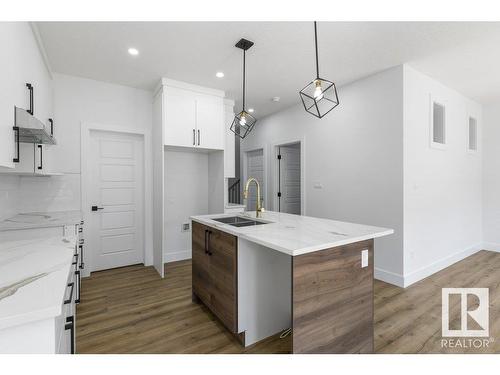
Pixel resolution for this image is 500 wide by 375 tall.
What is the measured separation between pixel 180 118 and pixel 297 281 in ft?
9.56

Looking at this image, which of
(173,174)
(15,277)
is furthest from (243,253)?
(173,174)

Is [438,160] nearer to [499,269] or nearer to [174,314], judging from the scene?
[499,269]

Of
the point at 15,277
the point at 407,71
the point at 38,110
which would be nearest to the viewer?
the point at 15,277

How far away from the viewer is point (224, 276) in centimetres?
209

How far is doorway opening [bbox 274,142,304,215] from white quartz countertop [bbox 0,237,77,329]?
13.2 feet

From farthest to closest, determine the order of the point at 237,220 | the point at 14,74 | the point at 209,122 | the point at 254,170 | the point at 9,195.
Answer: the point at 254,170 → the point at 209,122 → the point at 9,195 → the point at 237,220 → the point at 14,74

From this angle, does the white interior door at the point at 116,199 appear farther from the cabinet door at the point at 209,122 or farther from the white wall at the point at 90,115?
the cabinet door at the point at 209,122

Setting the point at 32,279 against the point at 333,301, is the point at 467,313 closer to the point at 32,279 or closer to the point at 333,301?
the point at 333,301

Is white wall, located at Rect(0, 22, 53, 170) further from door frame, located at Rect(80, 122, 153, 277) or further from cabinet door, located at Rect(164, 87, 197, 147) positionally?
cabinet door, located at Rect(164, 87, 197, 147)

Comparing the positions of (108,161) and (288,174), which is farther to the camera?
(288,174)

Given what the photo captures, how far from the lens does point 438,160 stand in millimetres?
3609

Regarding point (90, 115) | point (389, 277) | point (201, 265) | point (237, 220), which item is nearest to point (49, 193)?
point (90, 115)

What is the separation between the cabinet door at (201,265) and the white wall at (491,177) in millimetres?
5390

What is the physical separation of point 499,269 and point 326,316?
3831mm
